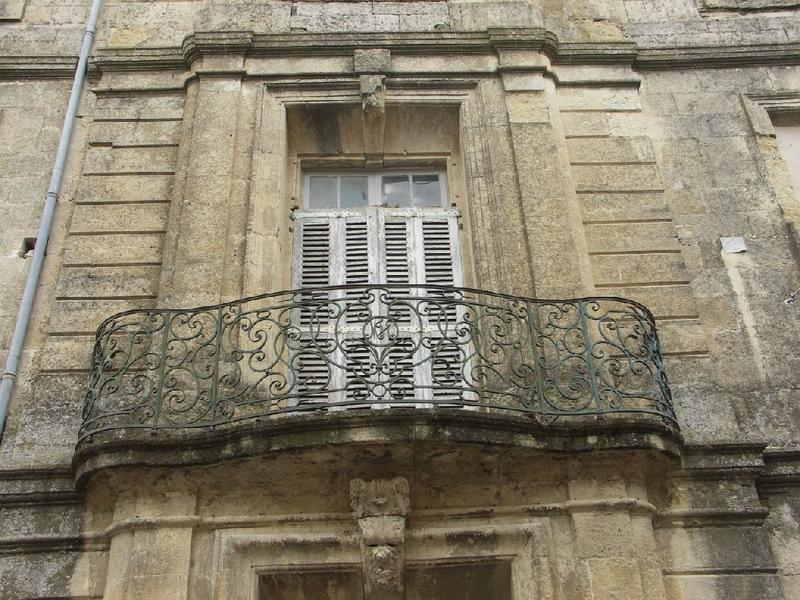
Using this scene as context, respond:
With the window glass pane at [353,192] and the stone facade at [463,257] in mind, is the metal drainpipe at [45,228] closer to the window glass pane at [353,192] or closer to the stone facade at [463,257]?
the stone facade at [463,257]

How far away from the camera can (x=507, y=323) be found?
19.0 feet

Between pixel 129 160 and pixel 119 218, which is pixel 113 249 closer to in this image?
pixel 119 218

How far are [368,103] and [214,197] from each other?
5.22 ft

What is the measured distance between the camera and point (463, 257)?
23.2 ft

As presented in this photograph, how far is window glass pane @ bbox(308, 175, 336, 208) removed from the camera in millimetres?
7559

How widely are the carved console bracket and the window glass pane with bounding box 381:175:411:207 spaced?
2944mm

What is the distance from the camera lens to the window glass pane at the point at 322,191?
756cm

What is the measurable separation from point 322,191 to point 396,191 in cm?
64

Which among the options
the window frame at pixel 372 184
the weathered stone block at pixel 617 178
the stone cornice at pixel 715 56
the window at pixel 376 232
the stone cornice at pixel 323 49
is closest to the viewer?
the window at pixel 376 232

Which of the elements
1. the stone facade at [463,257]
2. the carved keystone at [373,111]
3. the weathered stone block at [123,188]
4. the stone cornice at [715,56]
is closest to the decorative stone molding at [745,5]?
the stone facade at [463,257]

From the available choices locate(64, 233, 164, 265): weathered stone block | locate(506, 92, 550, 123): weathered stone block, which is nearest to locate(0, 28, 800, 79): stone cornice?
locate(506, 92, 550, 123): weathered stone block

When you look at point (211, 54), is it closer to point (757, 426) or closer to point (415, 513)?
point (415, 513)

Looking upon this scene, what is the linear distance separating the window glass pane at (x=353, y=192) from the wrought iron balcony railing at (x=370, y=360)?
1555 millimetres

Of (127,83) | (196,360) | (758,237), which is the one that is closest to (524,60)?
(758,237)
